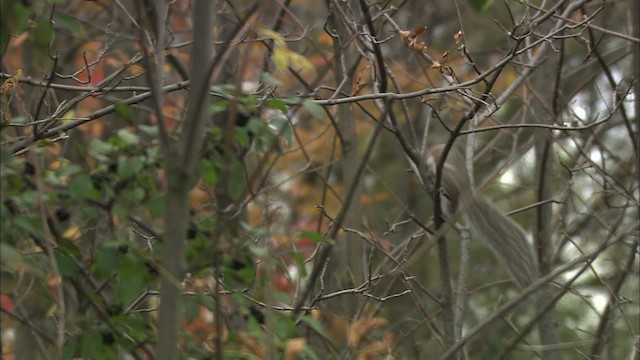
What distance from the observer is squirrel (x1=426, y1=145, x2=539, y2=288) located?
224 inches

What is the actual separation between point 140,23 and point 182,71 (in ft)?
12.0

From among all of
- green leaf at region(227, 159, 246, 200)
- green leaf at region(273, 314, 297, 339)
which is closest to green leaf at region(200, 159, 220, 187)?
green leaf at region(227, 159, 246, 200)

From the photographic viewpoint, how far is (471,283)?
998 centimetres

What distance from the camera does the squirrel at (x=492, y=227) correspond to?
18.7 ft

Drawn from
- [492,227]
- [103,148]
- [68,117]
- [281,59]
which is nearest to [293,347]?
[103,148]

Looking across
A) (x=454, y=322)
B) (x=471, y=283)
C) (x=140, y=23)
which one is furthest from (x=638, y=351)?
(x=471, y=283)

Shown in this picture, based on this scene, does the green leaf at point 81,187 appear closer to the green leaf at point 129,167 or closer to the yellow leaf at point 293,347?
the green leaf at point 129,167

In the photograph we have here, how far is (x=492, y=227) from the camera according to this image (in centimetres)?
605

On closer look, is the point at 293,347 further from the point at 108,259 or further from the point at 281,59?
the point at 281,59

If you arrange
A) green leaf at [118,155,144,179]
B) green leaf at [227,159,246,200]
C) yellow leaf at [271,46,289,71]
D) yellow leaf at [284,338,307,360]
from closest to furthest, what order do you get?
green leaf at [227,159,246,200]
green leaf at [118,155,144,179]
yellow leaf at [284,338,307,360]
yellow leaf at [271,46,289,71]

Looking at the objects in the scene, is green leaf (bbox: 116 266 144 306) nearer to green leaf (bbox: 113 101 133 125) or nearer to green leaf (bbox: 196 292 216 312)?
green leaf (bbox: 196 292 216 312)

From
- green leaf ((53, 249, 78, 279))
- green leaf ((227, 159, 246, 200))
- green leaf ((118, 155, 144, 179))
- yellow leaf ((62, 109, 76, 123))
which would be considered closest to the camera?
green leaf ((227, 159, 246, 200))

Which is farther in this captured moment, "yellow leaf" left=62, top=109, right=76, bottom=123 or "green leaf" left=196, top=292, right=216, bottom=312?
"yellow leaf" left=62, top=109, right=76, bottom=123

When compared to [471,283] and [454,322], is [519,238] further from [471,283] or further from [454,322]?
[471,283]
